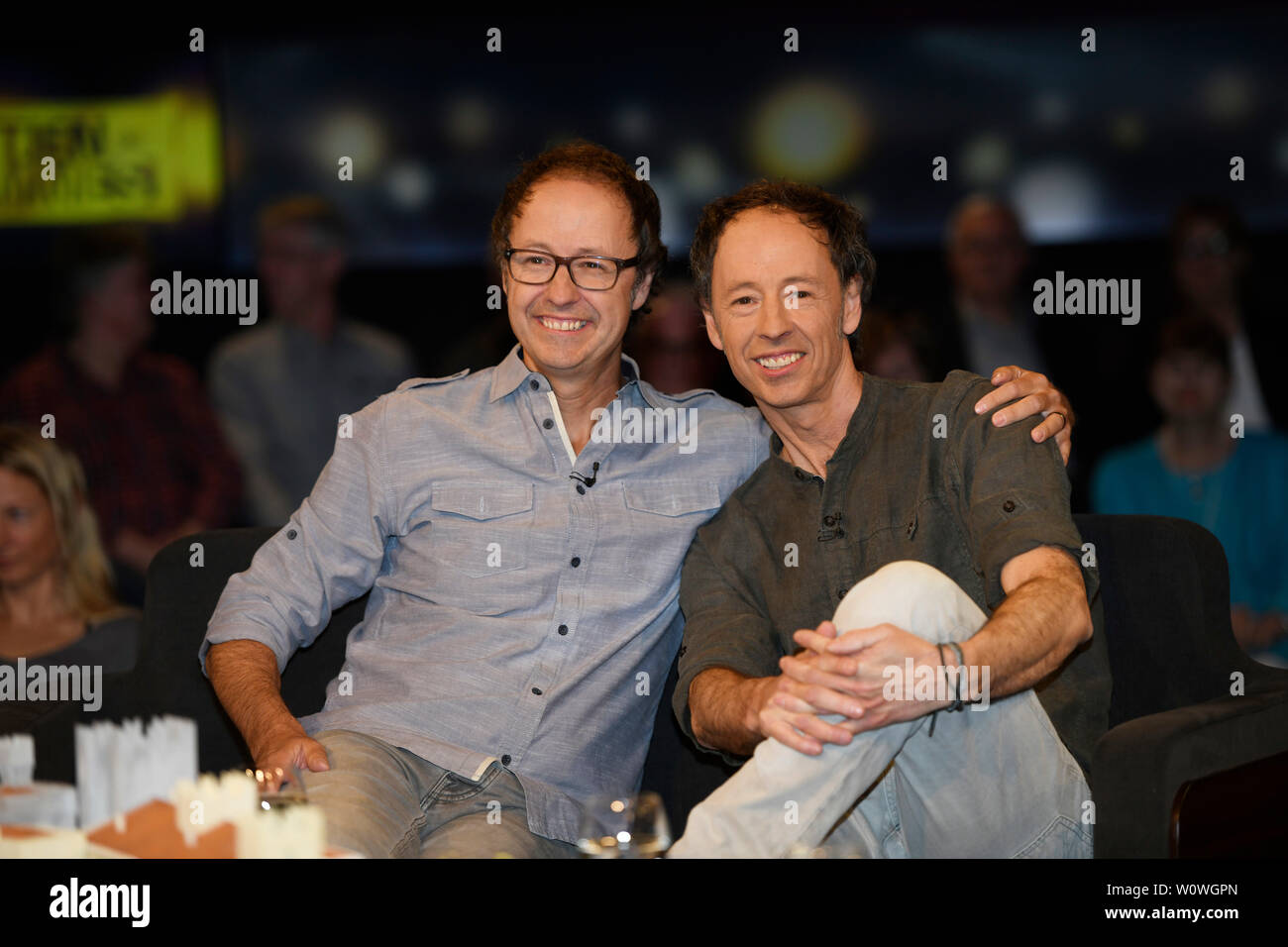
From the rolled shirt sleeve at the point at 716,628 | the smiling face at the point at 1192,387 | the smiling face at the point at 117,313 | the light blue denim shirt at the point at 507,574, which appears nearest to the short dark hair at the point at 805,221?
the light blue denim shirt at the point at 507,574

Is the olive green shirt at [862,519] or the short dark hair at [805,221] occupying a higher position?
the short dark hair at [805,221]

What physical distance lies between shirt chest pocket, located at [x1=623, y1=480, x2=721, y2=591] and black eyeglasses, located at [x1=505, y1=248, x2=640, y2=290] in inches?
13.1

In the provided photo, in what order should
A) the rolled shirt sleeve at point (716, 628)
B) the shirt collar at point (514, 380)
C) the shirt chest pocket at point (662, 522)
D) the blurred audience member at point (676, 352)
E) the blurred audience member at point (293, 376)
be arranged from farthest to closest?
the blurred audience member at point (293, 376) → the blurred audience member at point (676, 352) → the shirt collar at point (514, 380) → the shirt chest pocket at point (662, 522) → the rolled shirt sleeve at point (716, 628)

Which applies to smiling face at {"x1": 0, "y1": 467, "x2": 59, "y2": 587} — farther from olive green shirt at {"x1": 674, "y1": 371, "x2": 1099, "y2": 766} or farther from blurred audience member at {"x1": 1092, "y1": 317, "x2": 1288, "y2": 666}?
blurred audience member at {"x1": 1092, "y1": 317, "x2": 1288, "y2": 666}

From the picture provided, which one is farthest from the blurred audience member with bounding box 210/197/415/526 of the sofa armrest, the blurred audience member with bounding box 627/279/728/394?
the sofa armrest

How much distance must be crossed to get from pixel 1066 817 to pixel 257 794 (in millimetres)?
989

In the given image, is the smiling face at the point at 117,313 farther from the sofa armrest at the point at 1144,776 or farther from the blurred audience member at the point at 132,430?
the sofa armrest at the point at 1144,776

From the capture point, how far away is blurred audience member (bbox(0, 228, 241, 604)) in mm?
3883

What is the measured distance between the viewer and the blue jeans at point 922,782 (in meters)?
1.54

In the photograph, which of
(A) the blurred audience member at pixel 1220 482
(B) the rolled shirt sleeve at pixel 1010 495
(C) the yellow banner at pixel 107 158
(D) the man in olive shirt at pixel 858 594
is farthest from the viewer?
(C) the yellow banner at pixel 107 158

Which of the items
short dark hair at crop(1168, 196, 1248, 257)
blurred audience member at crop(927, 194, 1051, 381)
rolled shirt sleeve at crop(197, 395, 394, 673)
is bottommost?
rolled shirt sleeve at crop(197, 395, 394, 673)

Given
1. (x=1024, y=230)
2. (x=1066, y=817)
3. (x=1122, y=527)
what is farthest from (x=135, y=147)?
(x=1066, y=817)

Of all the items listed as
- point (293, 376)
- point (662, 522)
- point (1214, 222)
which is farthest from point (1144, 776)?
point (293, 376)

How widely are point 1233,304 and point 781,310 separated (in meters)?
2.35
